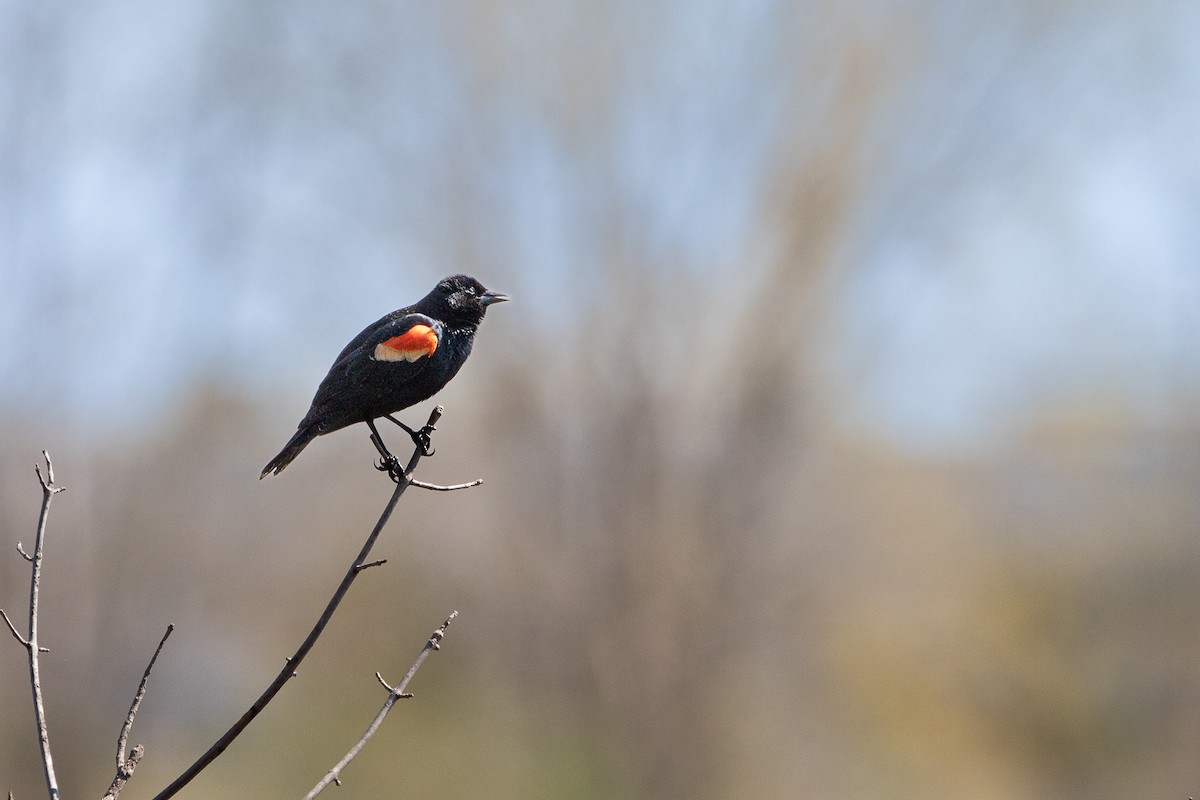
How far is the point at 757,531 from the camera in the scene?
9.52 metres

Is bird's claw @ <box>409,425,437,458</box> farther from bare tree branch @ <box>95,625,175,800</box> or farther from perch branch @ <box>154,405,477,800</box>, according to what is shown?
bare tree branch @ <box>95,625,175,800</box>

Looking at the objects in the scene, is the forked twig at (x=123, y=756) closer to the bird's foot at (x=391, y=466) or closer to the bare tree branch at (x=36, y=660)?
the bare tree branch at (x=36, y=660)

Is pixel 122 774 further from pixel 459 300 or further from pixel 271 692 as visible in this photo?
pixel 459 300

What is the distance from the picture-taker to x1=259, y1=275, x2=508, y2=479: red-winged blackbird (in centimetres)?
253

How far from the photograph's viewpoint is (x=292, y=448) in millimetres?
2504

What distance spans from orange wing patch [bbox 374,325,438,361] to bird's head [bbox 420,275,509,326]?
0.19m

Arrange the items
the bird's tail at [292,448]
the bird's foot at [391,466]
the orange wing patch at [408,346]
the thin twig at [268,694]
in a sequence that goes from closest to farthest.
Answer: the thin twig at [268,694] < the bird's tail at [292,448] < the orange wing patch at [408,346] < the bird's foot at [391,466]

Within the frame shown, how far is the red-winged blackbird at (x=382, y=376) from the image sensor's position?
2.53 metres

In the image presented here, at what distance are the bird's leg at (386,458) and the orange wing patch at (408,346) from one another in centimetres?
21

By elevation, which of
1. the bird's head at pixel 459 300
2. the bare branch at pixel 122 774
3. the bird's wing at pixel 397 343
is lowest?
the bare branch at pixel 122 774

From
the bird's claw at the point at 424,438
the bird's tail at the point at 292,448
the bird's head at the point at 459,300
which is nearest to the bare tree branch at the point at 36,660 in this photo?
the bird's tail at the point at 292,448

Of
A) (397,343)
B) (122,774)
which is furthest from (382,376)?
(122,774)

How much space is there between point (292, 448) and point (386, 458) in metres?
0.37

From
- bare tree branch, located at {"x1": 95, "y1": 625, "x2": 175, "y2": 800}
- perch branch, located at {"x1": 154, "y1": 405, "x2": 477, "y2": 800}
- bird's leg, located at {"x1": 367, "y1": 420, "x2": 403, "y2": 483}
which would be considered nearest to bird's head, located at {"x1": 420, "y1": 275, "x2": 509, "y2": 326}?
bird's leg, located at {"x1": 367, "y1": 420, "x2": 403, "y2": 483}
